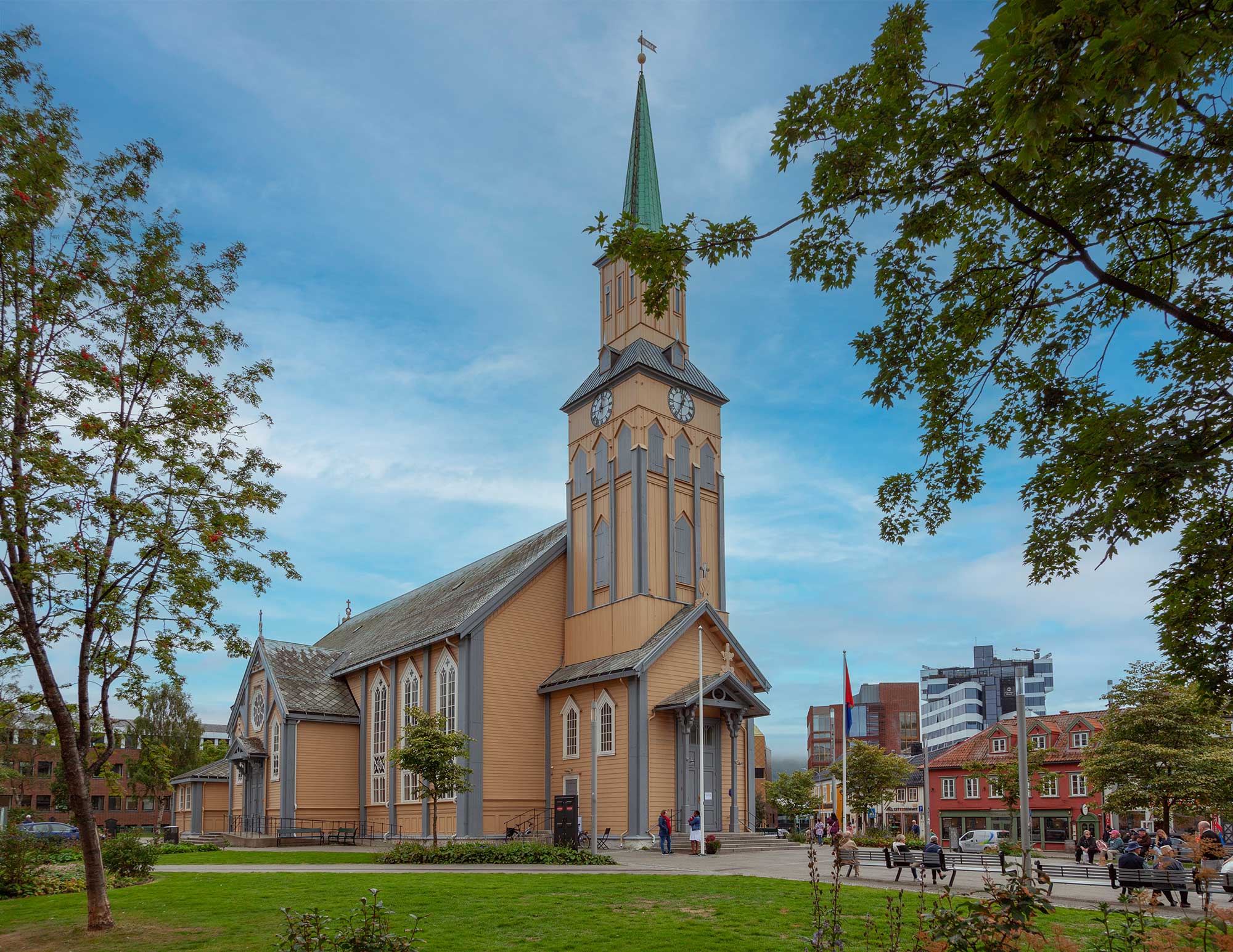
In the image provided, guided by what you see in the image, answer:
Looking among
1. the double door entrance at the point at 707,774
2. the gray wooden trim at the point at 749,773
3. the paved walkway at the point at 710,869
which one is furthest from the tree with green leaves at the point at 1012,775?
the paved walkway at the point at 710,869

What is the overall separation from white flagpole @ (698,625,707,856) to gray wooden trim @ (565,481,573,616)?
257 inches

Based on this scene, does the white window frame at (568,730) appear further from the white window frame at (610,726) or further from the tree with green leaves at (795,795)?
the tree with green leaves at (795,795)

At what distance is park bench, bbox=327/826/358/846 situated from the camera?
3928 centimetres

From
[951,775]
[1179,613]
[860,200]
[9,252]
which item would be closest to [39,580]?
[9,252]

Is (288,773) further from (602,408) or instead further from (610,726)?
(602,408)

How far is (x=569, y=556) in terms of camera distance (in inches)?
1517

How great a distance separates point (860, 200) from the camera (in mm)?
11180

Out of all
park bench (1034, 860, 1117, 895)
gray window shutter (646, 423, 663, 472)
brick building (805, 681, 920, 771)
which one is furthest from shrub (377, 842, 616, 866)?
brick building (805, 681, 920, 771)

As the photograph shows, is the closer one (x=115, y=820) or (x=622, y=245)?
(x=622, y=245)

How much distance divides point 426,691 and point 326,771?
8800mm

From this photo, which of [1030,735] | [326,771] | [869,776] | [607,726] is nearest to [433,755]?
[607,726]

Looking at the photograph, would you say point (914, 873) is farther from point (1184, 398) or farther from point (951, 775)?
point (951, 775)

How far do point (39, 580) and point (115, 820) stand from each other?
296ft

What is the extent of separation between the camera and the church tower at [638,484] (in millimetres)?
35094
